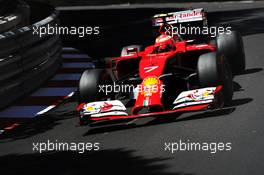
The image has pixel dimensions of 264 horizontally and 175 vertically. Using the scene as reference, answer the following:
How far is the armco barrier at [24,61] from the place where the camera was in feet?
36.8

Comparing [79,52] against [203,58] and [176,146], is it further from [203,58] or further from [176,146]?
[176,146]

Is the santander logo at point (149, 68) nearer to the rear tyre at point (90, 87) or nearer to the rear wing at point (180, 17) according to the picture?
the rear tyre at point (90, 87)

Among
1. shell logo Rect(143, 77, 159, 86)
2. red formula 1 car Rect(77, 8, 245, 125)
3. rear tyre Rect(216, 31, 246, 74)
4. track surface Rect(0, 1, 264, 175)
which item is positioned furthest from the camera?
rear tyre Rect(216, 31, 246, 74)

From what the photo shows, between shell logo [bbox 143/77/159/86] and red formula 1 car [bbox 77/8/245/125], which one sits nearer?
red formula 1 car [bbox 77/8/245/125]

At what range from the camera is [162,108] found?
8828 mm

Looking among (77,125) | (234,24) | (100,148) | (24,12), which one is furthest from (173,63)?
(234,24)

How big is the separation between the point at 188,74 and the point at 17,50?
10.7ft

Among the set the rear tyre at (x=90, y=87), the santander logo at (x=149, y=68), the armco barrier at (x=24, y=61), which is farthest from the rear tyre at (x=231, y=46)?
the armco barrier at (x=24, y=61)

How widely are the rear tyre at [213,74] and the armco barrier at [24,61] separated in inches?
139

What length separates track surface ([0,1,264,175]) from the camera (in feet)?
Result: 22.2

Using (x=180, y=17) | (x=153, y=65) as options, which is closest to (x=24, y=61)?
(x=180, y=17)

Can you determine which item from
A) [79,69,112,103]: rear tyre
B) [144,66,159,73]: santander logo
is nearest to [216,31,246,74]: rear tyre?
[144,66,159,73]: santander logo

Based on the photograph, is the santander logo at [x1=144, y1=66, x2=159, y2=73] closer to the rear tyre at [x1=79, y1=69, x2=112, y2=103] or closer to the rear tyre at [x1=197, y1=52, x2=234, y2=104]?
the rear tyre at [x1=79, y1=69, x2=112, y2=103]

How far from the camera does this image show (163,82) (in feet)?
31.3
